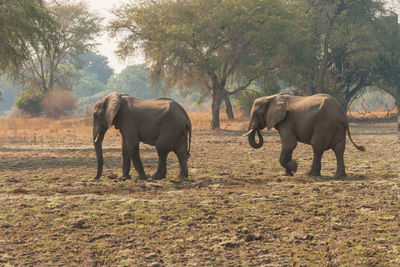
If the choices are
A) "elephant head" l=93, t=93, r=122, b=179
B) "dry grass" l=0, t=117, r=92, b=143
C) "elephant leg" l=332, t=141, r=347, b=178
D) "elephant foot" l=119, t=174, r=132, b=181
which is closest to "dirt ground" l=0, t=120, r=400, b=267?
"elephant leg" l=332, t=141, r=347, b=178

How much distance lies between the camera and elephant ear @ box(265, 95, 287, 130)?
934 centimetres

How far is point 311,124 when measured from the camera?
9.10 meters

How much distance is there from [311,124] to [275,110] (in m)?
0.71

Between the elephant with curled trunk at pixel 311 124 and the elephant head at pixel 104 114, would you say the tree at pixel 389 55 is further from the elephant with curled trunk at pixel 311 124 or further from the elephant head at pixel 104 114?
the elephant head at pixel 104 114

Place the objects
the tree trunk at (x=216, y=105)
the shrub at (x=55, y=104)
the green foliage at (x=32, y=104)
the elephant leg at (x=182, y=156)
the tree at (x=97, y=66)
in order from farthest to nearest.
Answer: the tree at (x=97, y=66) → the green foliage at (x=32, y=104) → the shrub at (x=55, y=104) → the tree trunk at (x=216, y=105) → the elephant leg at (x=182, y=156)

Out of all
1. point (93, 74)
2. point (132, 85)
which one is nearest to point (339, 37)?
point (132, 85)

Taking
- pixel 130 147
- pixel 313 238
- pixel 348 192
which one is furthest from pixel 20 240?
pixel 348 192

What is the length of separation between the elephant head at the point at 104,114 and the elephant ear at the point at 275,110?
2699 mm

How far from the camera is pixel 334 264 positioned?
4527 mm

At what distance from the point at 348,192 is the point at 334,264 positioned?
3.21 meters

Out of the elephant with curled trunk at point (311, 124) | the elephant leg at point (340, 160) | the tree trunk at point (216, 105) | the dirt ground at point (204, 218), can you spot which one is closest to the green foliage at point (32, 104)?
the tree trunk at point (216, 105)

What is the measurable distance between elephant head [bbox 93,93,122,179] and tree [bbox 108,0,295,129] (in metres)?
15.6

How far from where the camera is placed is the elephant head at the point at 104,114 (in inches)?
352

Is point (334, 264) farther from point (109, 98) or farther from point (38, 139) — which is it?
point (38, 139)
